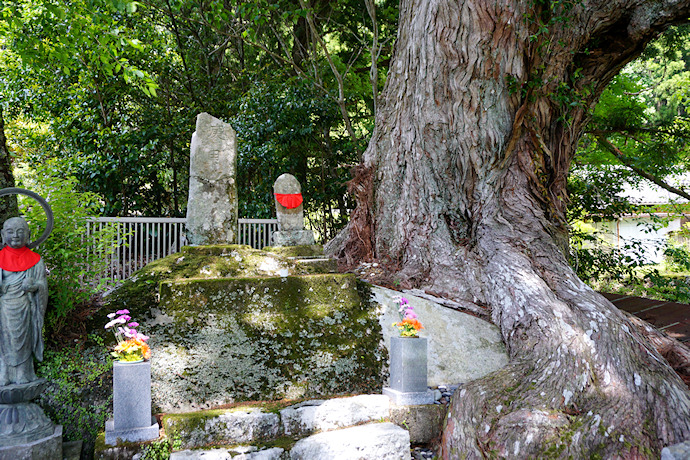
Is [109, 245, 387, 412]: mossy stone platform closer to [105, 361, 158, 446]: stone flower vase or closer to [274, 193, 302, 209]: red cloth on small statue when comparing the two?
[105, 361, 158, 446]: stone flower vase

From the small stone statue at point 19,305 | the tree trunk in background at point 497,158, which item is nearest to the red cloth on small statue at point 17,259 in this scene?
the small stone statue at point 19,305

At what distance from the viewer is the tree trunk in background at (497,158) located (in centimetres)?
422

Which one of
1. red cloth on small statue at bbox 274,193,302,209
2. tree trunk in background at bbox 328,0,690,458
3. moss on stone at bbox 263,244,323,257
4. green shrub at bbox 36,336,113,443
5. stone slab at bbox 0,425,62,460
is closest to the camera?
stone slab at bbox 0,425,62,460

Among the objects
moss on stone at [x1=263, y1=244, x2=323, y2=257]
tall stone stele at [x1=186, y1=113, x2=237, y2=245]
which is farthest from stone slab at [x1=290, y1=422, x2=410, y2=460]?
tall stone stele at [x1=186, y1=113, x2=237, y2=245]

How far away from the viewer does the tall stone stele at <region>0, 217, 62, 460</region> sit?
2764 millimetres

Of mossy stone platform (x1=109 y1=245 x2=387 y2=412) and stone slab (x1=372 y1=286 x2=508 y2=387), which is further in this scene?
stone slab (x1=372 y1=286 x2=508 y2=387)

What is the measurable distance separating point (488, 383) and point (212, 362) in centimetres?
213

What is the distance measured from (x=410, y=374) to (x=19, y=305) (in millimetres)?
2784

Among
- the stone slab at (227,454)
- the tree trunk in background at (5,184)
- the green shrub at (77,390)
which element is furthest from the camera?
the tree trunk in background at (5,184)

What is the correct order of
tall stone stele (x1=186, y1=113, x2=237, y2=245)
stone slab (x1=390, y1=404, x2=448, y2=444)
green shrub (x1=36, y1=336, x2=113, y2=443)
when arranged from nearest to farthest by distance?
1. green shrub (x1=36, y1=336, x2=113, y2=443)
2. stone slab (x1=390, y1=404, x2=448, y2=444)
3. tall stone stele (x1=186, y1=113, x2=237, y2=245)

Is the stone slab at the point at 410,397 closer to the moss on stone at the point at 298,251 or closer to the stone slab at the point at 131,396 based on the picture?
the stone slab at the point at 131,396

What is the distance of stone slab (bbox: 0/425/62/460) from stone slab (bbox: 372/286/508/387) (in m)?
2.56

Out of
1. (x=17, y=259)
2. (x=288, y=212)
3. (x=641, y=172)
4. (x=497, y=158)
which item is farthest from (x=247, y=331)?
(x=641, y=172)

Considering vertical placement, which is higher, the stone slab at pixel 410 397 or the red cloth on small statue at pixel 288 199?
the red cloth on small statue at pixel 288 199
